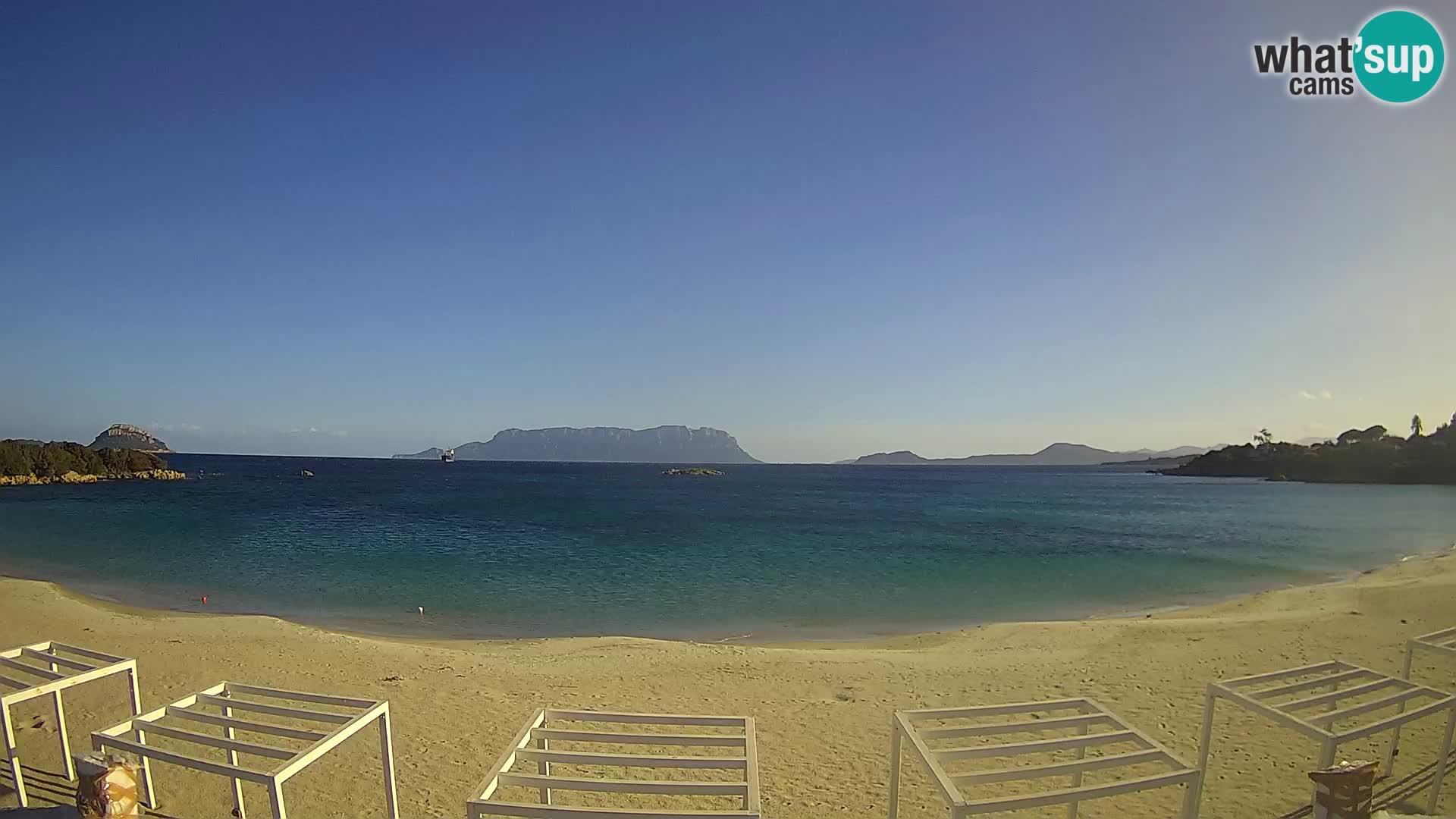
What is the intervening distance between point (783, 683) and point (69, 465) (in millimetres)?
84263

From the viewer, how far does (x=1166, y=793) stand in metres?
5.60

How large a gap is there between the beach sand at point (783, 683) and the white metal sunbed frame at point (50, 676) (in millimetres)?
526

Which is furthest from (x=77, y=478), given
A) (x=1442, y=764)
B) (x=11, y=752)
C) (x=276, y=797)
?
(x=1442, y=764)

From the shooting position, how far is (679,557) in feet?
79.2

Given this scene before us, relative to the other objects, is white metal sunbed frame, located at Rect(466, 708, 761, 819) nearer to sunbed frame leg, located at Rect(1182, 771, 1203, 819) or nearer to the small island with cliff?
sunbed frame leg, located at Rect(1182, 771, 1203, 819)

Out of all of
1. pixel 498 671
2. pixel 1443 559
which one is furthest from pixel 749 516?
pixel 498 671

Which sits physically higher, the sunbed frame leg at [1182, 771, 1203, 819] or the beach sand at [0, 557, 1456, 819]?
the sunbed frame leg at [1182, 771, 1203, 819]

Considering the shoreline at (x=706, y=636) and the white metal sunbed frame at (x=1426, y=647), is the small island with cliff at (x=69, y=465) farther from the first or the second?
the white metal sunbed frame at (x=1426, y=647)

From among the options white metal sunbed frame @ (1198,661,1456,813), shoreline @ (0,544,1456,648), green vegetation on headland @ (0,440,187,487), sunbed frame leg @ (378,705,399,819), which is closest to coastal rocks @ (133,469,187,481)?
green vegetation on headland @ (0,440,187,487)

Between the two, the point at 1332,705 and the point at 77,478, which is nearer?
the point at 1332,705

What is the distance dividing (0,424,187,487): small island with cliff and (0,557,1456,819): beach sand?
206 feet

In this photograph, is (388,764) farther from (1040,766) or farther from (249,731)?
(1040,766)

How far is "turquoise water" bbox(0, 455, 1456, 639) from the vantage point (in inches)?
615

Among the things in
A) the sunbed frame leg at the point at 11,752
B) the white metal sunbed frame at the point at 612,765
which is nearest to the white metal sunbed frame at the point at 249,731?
the sunbed frame leg at the point at 11,752
